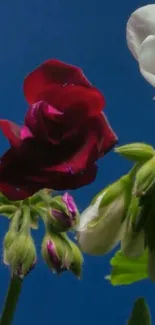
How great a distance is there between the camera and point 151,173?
414 mm

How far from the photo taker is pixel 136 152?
437 millimetres

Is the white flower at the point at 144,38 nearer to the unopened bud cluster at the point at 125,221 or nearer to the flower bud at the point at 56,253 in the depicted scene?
the unopened bud cluster at the point at 125,221

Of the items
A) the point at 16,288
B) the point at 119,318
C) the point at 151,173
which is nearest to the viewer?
the point at 151,173

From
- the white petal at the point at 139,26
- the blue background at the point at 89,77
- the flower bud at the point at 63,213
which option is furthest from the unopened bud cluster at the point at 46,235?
the blue background at the point at 89,77

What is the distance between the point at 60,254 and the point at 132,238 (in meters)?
0.11

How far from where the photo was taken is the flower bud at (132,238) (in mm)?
430

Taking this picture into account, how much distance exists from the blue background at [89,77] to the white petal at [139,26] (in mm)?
1056

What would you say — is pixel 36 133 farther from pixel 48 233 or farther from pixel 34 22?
pixel 34 22

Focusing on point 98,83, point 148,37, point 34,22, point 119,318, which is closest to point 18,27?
point 34,22

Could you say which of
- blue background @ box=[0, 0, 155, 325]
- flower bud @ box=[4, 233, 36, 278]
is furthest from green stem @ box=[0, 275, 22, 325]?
blue background @ box=[0, 0, 155, 325]

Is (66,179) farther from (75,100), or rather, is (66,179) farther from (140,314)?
(140,314)

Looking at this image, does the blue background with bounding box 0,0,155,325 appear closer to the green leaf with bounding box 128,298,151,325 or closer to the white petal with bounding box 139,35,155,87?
the green leaf with bounding box 128,298,151,325

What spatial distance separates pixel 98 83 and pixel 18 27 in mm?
211

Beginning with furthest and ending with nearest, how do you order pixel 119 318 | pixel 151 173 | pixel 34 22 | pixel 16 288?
pixel 34 22, pixel 119 318, pixel 16 288, pixel 151 173
